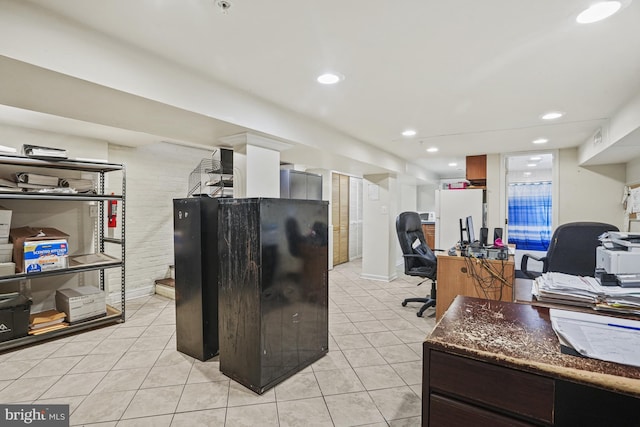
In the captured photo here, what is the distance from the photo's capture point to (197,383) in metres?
2.17

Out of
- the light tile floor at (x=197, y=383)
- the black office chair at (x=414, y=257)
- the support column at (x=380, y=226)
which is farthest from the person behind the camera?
the support column at (x=380, y=226)

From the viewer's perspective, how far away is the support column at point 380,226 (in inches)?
207

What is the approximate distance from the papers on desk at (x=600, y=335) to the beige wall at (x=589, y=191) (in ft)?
14.8

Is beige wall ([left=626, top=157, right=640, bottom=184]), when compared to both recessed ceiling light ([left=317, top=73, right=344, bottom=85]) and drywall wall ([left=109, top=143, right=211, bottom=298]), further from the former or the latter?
drywall wall ([left=109, top=143, right=211, bottom=298])

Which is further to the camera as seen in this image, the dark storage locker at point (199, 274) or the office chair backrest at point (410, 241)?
the office chair backrest at point (410, 241)

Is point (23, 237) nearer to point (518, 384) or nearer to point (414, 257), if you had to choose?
point (518, 384)

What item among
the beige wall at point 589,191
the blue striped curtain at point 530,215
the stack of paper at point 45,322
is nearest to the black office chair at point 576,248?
the beige wall at point 589,191

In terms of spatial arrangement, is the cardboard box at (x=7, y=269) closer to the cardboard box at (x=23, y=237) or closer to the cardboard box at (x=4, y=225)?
the cardboard box at (x=23, y=237)

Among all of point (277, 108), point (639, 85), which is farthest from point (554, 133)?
point (277, 108)

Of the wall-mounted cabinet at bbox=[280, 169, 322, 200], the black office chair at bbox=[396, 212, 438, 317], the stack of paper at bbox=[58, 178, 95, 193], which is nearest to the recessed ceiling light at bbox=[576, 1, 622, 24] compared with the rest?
the black office chair at bbox=[396, 212, 438, 317]

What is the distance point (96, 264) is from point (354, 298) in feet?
10.3

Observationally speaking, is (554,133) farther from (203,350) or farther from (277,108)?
(203,350)

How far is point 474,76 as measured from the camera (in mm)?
2168

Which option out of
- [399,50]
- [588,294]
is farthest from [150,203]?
[588,294]
